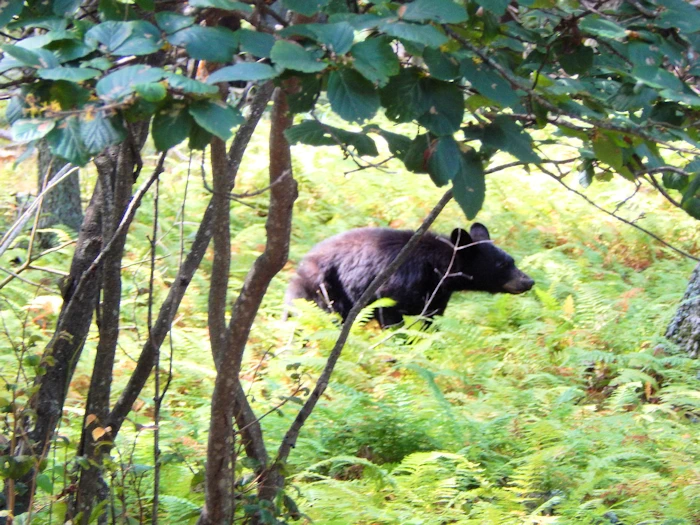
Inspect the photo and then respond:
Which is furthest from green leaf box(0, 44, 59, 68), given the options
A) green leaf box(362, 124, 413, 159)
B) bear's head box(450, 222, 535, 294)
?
bear's head box(450, 222, 535, 294)

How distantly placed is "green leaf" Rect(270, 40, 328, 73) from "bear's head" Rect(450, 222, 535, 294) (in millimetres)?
7141

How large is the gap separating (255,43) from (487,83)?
0.52m

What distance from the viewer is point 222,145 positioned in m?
2.15

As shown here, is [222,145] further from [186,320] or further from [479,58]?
[186,320]

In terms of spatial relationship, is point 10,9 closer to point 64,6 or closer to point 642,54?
point 64,6

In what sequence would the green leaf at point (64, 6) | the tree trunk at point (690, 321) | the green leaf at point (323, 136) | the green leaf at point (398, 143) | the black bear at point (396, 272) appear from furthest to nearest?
the black bear at point (396, 272) < the tree trunk at point (690, 321) < the green leaf at point (398, 143) < the green leaf at point (323, 136) < the green leaf at point (64, 6)

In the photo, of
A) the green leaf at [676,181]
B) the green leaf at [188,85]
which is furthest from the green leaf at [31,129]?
the green leaf at [676,181]

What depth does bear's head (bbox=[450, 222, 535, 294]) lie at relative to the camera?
28.0ft

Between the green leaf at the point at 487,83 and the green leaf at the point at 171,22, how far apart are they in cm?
60

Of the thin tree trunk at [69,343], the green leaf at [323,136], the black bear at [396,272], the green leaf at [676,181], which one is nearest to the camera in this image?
the green leaf at [323,136]

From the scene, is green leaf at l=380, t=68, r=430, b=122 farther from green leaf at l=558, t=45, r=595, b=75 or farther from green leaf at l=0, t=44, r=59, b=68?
green leaf at l=0, t=44, r=59, b=68

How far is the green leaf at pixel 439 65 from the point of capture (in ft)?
5.45

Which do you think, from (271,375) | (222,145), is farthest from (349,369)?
(222,145)

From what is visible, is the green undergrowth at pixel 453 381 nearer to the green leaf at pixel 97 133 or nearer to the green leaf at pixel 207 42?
the green leaf at pixel 207 42
